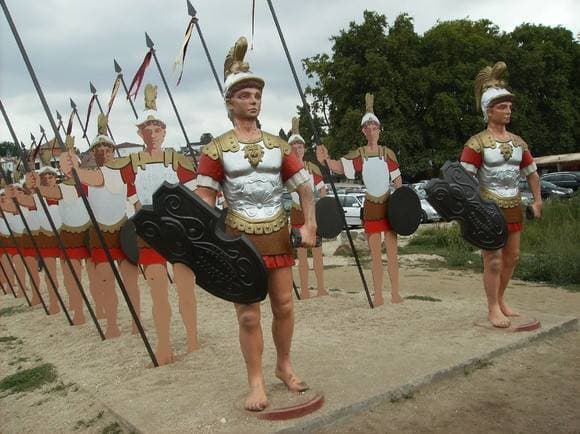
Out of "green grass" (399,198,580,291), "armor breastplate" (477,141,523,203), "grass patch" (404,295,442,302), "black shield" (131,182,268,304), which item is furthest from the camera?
"green grass" (399,198,580,291)

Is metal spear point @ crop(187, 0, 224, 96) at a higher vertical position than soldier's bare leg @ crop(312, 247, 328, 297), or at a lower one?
higher

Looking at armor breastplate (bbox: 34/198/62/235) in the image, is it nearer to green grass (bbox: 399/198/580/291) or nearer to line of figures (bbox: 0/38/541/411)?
line of figures (bbox: 0/38/541/411)

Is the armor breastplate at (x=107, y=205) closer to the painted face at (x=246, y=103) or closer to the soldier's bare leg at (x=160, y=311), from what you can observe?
the soldier's bare leg at (x=160, y=311)

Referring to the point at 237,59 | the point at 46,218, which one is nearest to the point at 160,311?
the point at 237,59

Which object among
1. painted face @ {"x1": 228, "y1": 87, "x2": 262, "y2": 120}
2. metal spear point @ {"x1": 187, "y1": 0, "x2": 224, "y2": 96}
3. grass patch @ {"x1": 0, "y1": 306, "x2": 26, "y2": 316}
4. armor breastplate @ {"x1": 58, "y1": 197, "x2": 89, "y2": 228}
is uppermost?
metal spear point @ {"x1": 187, "y1": 0, "x2": 224, "y2": 96}

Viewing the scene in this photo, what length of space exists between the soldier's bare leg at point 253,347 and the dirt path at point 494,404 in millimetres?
475

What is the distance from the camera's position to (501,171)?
17.9 ft

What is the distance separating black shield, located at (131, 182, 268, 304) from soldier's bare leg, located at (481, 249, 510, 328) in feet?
9.33

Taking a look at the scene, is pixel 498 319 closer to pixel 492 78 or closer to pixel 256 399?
pixel 492 78

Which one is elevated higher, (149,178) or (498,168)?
(149,178)

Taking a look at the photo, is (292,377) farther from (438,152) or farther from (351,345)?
(438,152)

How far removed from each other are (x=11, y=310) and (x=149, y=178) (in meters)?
5.61

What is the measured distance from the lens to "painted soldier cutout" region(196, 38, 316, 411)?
371 centimetres

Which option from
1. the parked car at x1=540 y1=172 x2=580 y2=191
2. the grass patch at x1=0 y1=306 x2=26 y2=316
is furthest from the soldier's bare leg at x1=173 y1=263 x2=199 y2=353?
the parked car at x1=540 y1=172 x2=580 y2=191
